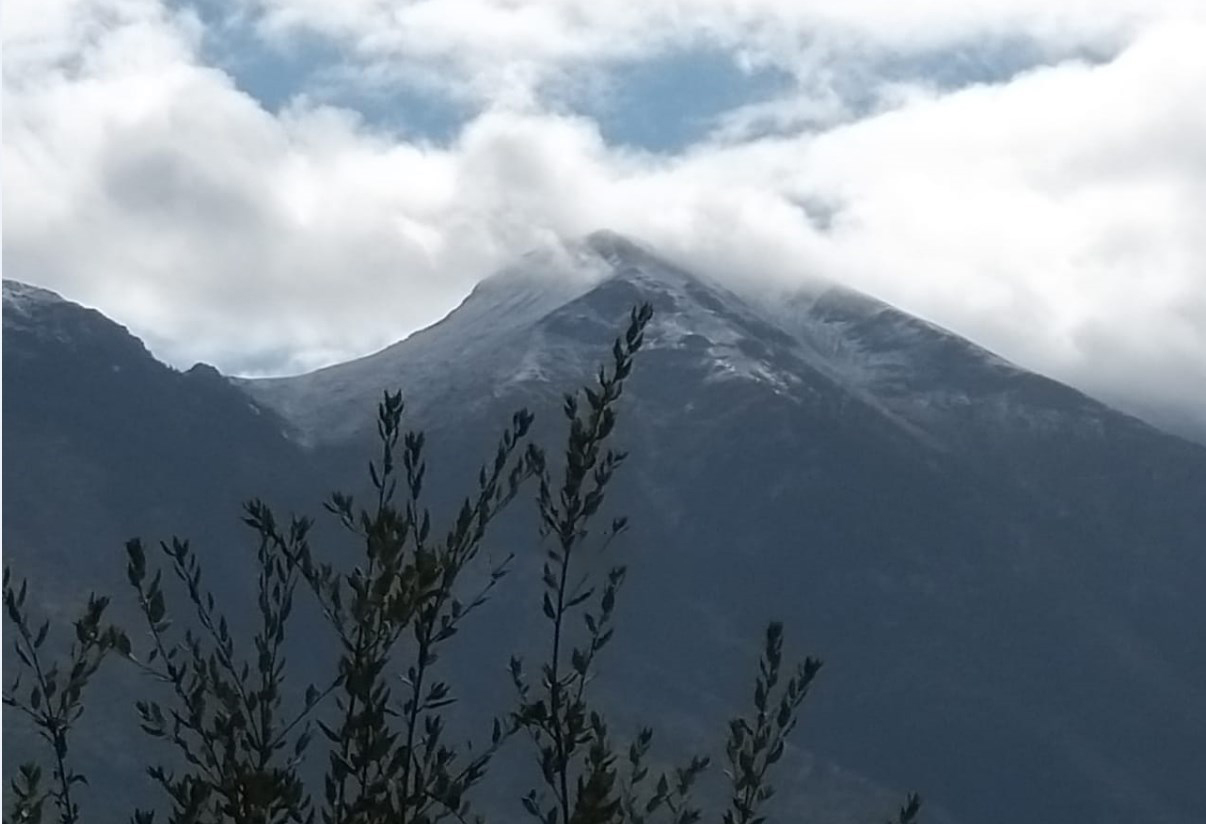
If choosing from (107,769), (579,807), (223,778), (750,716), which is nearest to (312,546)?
(223,778)

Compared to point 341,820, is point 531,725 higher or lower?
higher

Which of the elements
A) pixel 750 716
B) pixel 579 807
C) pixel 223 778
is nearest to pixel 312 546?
pixel 223 778

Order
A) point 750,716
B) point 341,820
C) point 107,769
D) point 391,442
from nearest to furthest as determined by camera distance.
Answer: point 341,820
point 391,442
point 750,716
point 107,769

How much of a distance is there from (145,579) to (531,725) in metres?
2.06

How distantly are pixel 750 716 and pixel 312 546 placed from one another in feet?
9.44

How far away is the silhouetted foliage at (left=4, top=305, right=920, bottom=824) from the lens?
8.81 m

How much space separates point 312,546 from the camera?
9547mm

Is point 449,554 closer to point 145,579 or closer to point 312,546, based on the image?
point 312,546

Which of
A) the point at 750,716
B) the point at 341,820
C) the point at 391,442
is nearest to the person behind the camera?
the point at 341,820

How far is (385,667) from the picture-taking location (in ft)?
30.0

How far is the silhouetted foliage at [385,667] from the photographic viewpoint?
8812 millimetres

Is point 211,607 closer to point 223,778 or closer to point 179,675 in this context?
point 179,675

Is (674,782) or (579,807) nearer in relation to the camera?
(579,807)

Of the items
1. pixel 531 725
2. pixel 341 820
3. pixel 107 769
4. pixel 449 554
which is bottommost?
pixel 107 769
